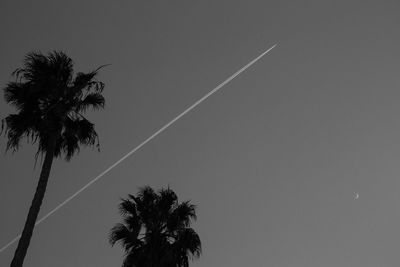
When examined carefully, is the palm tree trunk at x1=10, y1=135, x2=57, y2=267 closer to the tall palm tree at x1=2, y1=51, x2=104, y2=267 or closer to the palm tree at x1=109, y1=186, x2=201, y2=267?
the tall palm tree at x1=2, y1=51, x2=104, y2=267

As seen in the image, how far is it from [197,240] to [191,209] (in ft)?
6.90

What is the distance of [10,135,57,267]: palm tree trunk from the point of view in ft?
45.2

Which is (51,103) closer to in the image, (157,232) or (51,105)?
(51,105)

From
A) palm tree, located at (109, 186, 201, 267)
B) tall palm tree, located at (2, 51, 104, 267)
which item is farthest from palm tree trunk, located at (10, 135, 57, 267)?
palm tree, located at (109, 186, 201, 267)

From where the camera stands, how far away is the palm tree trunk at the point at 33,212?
1377 cm

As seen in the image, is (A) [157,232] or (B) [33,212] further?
(A) [157,232]

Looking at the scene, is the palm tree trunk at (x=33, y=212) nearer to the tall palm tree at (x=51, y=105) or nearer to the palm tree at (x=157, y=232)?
the tall palm tree at (x=51, y=105)

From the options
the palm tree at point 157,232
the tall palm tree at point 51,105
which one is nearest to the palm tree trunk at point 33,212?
the tall palm tree at point 51,105

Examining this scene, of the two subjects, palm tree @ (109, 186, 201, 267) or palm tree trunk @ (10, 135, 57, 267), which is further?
palm tree @ (109, 186, 201, 267)

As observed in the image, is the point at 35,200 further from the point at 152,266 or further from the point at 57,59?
the point at 152,266

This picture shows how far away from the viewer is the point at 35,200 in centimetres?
1509

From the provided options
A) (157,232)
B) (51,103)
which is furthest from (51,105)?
(157,232)

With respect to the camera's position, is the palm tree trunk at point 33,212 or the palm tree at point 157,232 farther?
the palm tree at point 157,232

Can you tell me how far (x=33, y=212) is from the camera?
14.8 meters
